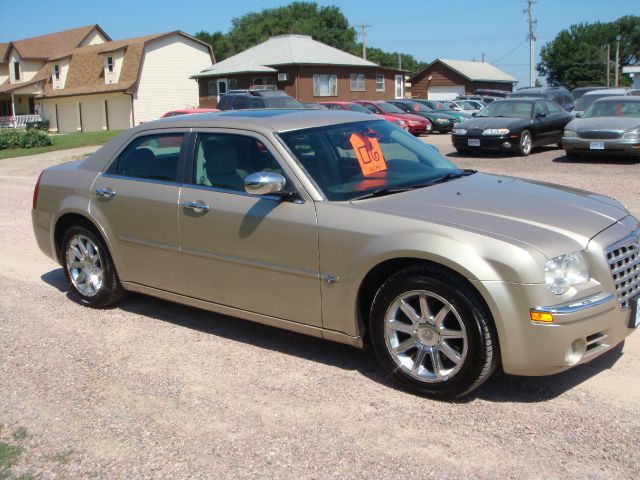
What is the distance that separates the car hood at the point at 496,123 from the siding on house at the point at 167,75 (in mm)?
31437

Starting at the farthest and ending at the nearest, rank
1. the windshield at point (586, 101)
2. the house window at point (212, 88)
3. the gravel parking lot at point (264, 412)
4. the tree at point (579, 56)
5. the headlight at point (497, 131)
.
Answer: the tree at point (579, 56)
the house window at point (212, 88)
the windshield at point (586, 101)
the headlight at point (497, 131)
the gravel parking lot at point (264, 412)

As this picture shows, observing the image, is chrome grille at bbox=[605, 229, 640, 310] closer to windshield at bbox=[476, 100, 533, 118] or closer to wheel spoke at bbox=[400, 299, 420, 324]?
wheel spoke at bbox=[400, 299, 420, 324]

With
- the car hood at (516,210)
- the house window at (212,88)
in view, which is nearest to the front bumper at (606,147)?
the car hood at (516,210)

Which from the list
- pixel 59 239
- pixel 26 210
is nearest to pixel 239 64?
pixel 26 210

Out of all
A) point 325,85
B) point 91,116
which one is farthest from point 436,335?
point 91,116

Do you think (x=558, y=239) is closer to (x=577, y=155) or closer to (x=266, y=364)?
(x=266, y=364)

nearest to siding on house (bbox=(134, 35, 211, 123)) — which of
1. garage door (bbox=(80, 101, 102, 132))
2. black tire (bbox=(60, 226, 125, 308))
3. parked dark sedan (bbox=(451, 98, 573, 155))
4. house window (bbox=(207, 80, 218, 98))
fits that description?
house window (bbox=(207, 80, 218, 98))

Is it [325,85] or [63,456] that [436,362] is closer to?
[63,456]

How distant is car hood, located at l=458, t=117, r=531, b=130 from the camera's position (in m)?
17.4

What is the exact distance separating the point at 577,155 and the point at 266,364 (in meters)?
13.4

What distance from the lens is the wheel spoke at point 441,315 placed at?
4018mm

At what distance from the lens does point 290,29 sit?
9200cm

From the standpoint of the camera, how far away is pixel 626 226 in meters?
4.35

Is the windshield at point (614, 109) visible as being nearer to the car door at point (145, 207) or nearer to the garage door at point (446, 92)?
the car door at point (145, 207)
